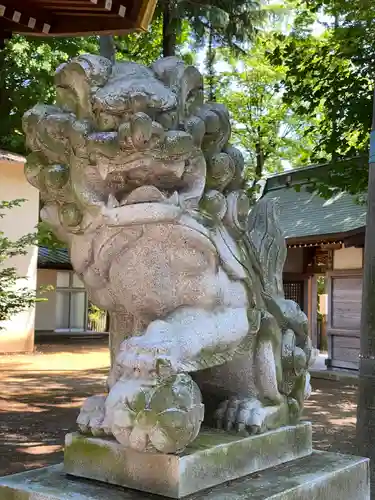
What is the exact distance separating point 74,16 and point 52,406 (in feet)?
14.3

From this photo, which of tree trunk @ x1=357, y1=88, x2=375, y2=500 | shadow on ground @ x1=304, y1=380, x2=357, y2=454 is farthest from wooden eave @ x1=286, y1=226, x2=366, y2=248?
tree trunk @ x1=357, y1=88, x2=375, y2=500

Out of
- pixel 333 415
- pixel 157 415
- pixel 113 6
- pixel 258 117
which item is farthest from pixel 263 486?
pixel 258 117

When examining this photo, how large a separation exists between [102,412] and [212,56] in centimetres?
1262

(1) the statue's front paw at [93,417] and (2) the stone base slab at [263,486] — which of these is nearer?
(2) the stone base slab at [263,486]

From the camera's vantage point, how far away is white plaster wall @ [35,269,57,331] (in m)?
18.0

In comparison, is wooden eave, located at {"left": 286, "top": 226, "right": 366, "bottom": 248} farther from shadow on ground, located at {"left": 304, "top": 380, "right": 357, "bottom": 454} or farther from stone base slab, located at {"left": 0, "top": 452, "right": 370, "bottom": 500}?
stone base slab, located at {"left": 0, "top": 452, "right": 370, "bottom": 500}

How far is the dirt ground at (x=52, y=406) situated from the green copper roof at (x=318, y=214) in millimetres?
2969

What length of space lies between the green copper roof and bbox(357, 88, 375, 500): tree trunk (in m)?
7.47

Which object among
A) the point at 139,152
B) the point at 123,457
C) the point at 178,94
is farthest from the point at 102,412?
the point at 178,94

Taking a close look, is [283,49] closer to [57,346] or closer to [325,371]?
[325,371]

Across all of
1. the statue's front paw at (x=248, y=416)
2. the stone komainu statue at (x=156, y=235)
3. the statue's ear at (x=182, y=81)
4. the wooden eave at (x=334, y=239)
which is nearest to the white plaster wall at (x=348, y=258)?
the wooden eave at (x=334, y=239)

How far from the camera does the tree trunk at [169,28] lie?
10.3 metres

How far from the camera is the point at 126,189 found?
163 centimetres

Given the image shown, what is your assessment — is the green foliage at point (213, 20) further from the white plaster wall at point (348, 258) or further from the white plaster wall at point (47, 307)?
the white plaster wall at point (47, 307)
